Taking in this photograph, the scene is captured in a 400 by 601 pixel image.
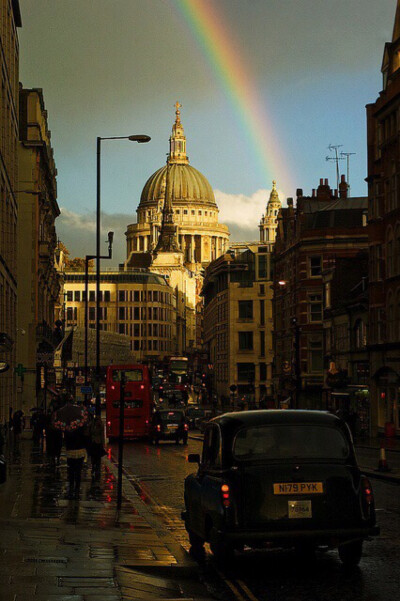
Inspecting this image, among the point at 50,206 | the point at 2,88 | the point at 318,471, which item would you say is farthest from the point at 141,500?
the point at 50,206

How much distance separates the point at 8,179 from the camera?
45.2m

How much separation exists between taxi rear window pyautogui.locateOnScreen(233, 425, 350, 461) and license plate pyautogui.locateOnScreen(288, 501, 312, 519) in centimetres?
65

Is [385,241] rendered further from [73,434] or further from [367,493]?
[367,493]

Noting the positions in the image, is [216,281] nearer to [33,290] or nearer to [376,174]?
[33,290]

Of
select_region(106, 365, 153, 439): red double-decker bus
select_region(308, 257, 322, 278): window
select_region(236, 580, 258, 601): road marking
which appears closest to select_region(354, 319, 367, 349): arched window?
select_region(106, 365, 153, 439): red double-decker bus

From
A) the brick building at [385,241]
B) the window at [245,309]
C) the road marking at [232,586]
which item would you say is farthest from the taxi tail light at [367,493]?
the window at [245,309]

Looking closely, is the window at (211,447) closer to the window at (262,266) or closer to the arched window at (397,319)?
the arched window at (397,319)

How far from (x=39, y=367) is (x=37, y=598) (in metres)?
63.5

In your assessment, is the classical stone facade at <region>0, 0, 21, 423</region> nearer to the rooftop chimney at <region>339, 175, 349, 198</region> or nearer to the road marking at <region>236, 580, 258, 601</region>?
the road marking at <region>236, 580, 258, 601</region>

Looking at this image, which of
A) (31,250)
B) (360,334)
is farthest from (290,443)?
(31,250)

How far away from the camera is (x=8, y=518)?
61.9 feet

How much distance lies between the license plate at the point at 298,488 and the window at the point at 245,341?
122596 mm

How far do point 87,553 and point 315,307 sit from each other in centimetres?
7282

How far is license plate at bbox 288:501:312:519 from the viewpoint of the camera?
12922mm
